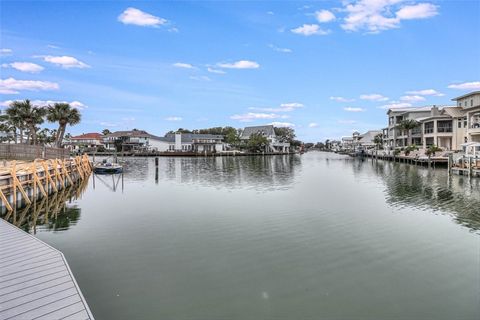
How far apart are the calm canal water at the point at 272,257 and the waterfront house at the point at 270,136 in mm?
126452

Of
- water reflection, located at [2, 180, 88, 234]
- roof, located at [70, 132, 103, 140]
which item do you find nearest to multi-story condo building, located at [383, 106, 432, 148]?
water reflection, located at [2, 180, 88, 234]

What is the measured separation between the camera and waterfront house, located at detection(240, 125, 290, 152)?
152m

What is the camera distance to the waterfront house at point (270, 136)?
15223 cm

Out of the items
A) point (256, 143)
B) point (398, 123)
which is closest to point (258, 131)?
point (256, 143)

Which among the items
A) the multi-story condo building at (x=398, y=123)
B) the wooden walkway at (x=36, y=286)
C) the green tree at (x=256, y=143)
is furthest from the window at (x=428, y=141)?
the wooden walkway at (x=36, y=286)

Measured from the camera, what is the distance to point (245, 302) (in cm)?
945

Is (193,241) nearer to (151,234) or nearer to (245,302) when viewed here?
(151,234)

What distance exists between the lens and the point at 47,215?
841 inches

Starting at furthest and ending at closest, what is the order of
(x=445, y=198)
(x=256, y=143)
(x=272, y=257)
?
(x=256, y=143)
(x=445, y=198)
(x=272, y=257)

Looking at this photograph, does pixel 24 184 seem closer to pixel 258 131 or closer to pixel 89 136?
pixel 258 131

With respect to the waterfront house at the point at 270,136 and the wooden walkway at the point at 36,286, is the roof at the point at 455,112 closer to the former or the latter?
the waterfront house at the point at 270,136

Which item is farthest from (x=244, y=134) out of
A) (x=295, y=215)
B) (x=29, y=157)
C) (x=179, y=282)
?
(x=179, y=282)

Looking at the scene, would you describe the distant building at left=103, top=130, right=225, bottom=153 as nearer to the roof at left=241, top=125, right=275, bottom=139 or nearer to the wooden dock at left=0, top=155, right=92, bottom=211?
the roof at left=241, top=125, right=275, bottom=139

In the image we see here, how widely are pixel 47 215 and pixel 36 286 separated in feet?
48.7
